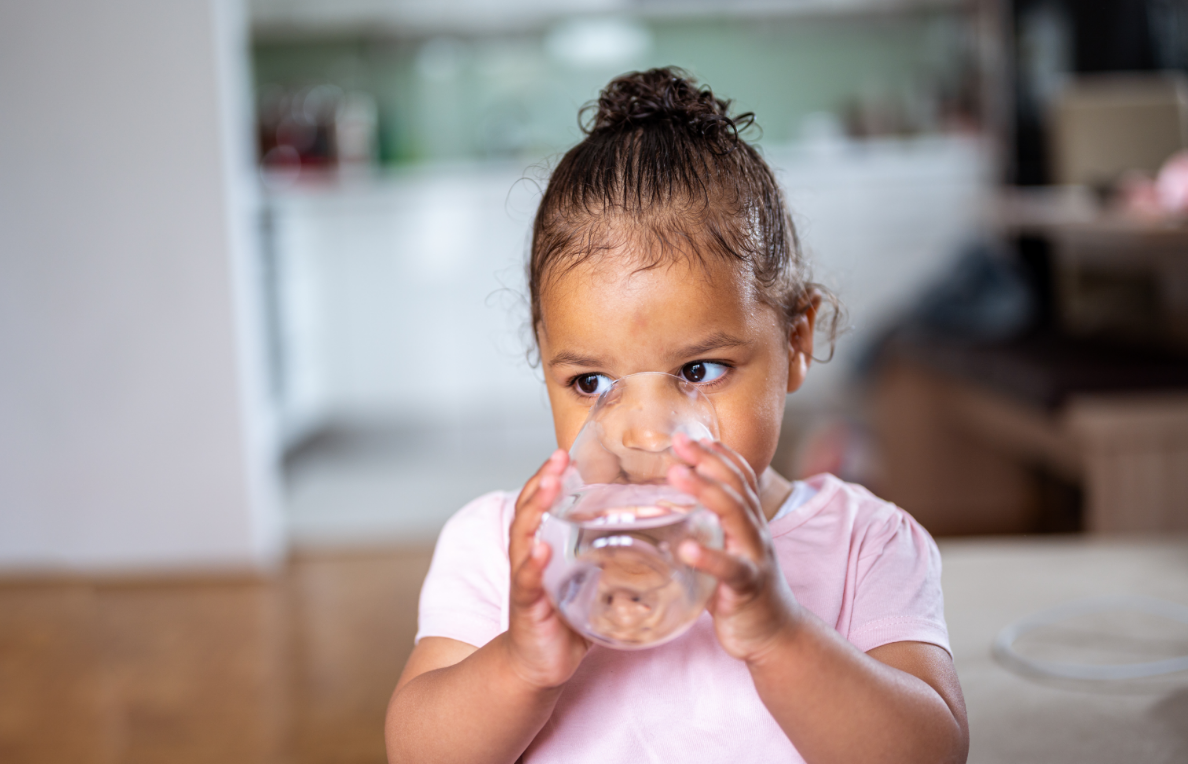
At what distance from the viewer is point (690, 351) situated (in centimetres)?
62

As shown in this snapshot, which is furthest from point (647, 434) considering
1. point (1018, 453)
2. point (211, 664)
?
point (1018, 453)

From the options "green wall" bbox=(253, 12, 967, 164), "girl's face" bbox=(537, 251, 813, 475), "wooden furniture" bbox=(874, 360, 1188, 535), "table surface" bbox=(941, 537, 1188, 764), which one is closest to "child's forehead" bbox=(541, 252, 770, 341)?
"girl's face" bbox=(537, 251, 813, 475)

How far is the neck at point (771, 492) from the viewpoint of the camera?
73cm

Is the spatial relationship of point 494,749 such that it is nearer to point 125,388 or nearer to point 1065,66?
point 125,388

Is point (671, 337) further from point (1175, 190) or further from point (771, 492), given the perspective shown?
point (1175, 190)

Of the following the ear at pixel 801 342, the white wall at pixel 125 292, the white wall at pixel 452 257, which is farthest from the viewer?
the white wall at pixel 452 257

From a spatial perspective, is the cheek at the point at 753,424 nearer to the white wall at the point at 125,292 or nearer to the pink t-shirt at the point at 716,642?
the pink t-shirt at the point at 716,642

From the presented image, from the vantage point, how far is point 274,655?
78.0 inches

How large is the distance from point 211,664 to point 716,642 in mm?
1555

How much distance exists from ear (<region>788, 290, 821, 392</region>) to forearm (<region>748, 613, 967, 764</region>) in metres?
0.22

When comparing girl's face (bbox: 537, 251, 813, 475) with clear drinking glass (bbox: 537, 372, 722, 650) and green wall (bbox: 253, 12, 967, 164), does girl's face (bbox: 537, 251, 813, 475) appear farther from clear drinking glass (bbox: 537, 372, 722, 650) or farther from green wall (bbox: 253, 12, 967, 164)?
green wall (bbox: 253, 12, 967, 164)

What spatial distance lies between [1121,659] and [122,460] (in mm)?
2123

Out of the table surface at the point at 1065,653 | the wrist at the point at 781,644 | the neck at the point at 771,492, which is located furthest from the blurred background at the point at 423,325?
the wrist at the point at 781,644

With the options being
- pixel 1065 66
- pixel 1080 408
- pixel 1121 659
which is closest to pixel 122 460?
pixel 1080 408
